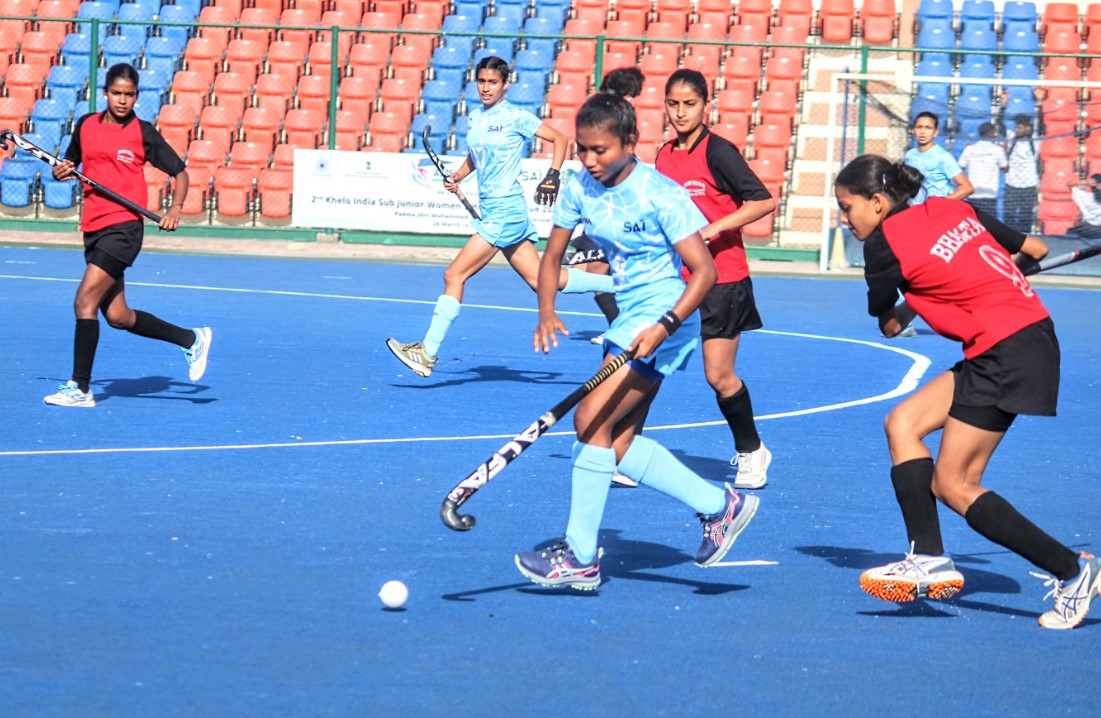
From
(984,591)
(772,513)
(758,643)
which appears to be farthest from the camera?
(772,513)

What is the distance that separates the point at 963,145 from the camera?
1955cm

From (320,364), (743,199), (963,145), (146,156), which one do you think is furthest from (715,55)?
(743,199)

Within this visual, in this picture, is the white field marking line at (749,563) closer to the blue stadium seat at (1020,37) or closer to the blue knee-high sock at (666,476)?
the blue knee-high sock at (666,476)

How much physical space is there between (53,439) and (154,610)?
3.32 m

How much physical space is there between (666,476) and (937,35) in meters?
18.2

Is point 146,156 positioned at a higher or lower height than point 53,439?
higher

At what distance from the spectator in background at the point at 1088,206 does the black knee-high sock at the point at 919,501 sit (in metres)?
14.0

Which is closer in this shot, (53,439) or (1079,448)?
(53,439)

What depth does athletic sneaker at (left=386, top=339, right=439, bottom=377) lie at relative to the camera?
34.0 ft

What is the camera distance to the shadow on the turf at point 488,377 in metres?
10.5

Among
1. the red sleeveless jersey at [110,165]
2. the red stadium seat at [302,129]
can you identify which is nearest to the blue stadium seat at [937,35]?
the red stadium seat at [302,129]

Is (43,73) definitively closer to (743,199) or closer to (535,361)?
(535,361)

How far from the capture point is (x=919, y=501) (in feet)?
17.5

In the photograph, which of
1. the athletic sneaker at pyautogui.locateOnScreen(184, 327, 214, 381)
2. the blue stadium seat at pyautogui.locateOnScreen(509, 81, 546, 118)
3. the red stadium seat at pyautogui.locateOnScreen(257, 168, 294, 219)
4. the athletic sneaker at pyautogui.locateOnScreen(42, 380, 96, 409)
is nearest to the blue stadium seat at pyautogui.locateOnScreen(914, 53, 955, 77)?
the blue stadium seat at pyautogui.locateOnScreen(509, 81, 546, 118)
